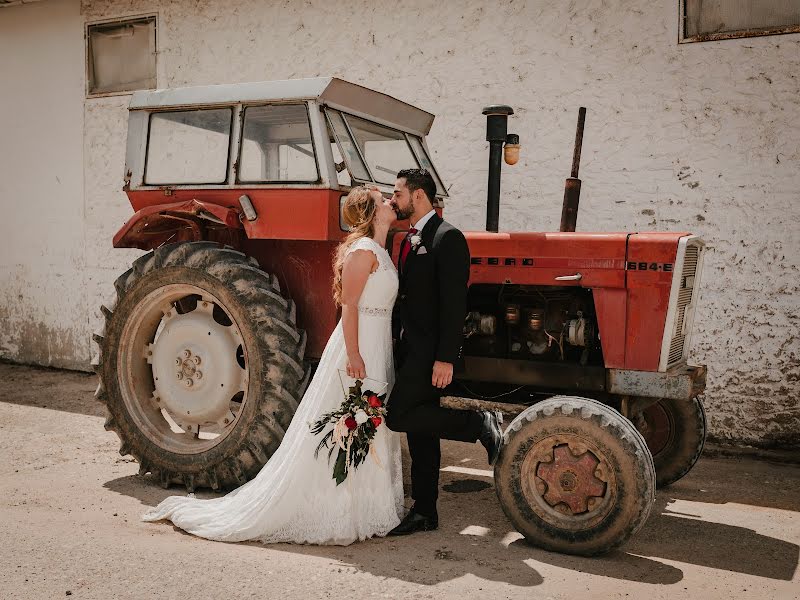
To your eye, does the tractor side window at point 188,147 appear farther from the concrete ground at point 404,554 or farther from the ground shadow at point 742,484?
the ground shadow at point 742,484

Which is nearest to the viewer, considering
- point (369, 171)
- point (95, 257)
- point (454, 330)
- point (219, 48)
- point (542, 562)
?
point (542, 562)

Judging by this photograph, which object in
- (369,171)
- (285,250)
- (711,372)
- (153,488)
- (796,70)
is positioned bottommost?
(153,488)

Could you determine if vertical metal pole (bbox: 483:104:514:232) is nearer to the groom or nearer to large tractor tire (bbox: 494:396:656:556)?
the groom

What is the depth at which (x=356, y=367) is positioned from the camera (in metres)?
3.88

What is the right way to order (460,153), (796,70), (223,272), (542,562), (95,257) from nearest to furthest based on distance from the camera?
(542,562)
(223,272)
(796,70)
(460,153)
(95,257)

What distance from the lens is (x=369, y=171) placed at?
476 cm

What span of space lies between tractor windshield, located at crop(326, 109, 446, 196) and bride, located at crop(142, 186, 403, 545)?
79cm

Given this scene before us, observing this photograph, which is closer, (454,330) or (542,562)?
(542,562)

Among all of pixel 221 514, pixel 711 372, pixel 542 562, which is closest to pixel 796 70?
pixel 711 372

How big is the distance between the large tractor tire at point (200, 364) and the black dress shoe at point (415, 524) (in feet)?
2.63

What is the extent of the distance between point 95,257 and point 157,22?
2.47 m

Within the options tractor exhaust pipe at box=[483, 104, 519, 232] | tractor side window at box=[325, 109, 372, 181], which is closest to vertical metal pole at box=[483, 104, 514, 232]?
tractor exhaust pipe at box=[483, 104, 519, 232]

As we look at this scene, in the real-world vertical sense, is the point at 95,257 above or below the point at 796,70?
below

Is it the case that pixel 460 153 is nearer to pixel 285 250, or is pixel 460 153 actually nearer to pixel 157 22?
pixel 285 250
